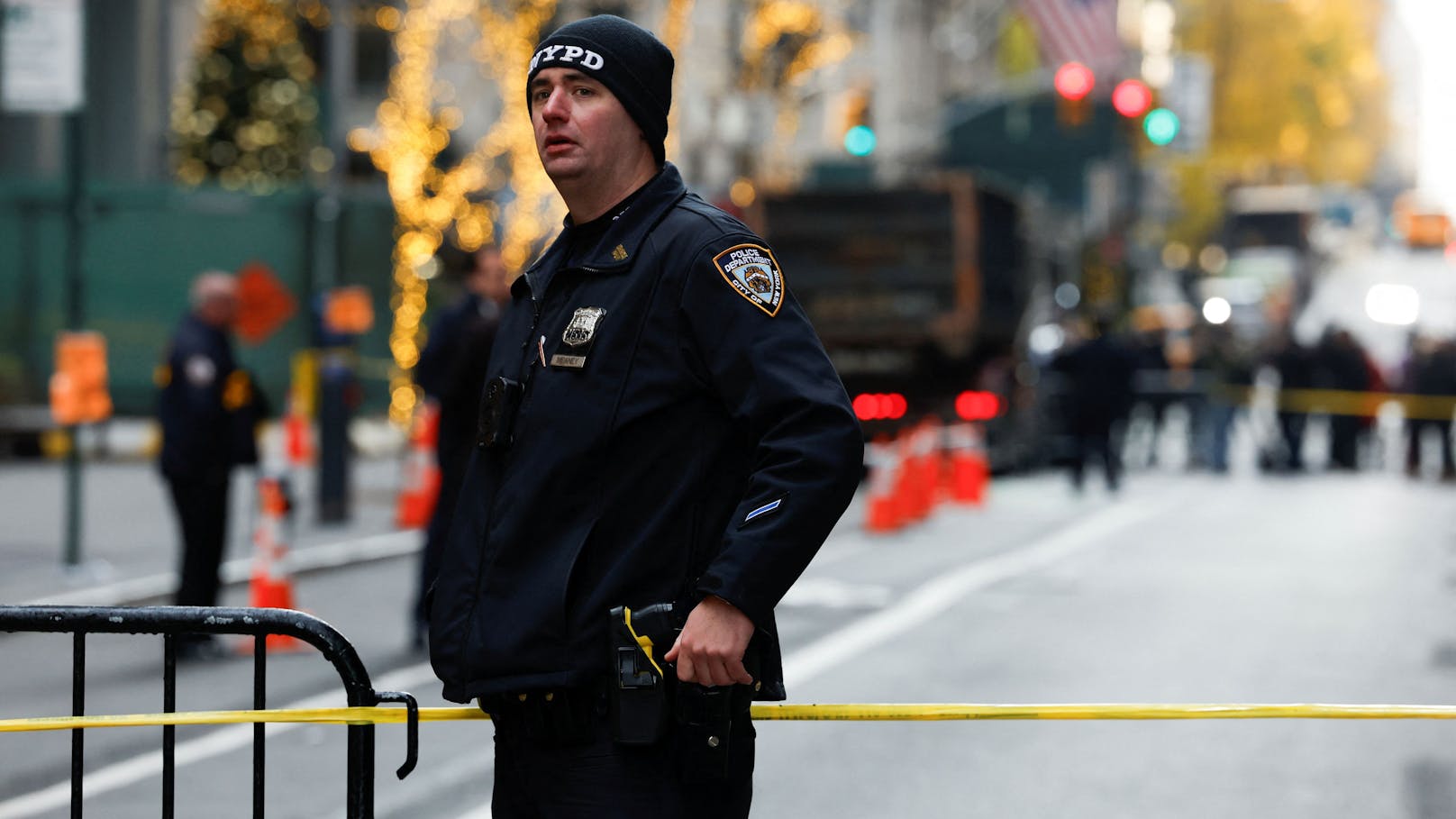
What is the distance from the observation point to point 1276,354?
2688 cm

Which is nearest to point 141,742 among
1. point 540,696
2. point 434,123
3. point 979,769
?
point 979,769

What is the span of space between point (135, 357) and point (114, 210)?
1.78 meters

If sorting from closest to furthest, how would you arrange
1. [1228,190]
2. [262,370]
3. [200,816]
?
[200,816] < [262,370] < [1228,190]

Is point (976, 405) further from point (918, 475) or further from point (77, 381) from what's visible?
point (77, 381)

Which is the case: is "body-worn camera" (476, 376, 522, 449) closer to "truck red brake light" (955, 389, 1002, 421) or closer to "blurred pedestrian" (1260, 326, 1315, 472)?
"truck red brake light" (955, 389, 1002, 421)

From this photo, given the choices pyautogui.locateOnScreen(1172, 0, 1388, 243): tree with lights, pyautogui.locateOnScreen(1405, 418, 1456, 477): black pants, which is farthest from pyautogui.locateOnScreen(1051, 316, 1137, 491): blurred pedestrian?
pyautogui.locateOnScreen(1172, 0, 1388, 243): tree with lights

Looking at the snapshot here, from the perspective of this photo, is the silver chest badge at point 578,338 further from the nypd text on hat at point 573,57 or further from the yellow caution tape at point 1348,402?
the yellow caution tape at point 1348,402

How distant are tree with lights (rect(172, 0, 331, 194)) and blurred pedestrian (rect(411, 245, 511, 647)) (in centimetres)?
2063

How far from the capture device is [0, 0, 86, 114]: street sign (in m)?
11.7

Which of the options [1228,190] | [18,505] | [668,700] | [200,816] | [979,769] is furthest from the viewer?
[1228,190]

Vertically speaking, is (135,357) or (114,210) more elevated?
(114,210)

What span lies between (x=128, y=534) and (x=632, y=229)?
12508 mm

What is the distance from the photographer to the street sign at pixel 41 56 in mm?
11738

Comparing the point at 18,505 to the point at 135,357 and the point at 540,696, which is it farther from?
the point at 540,696
